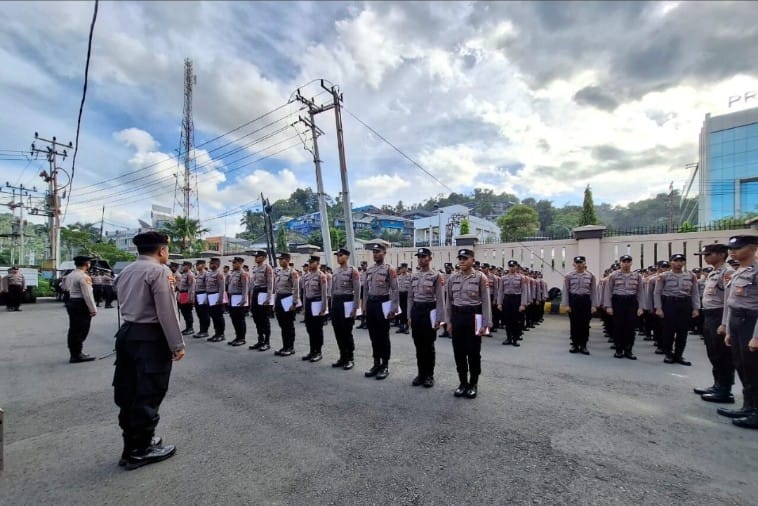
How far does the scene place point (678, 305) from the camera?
241 inches

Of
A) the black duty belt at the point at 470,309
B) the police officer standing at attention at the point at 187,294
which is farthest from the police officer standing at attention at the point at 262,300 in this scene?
the black duty belt at the point at 470,309

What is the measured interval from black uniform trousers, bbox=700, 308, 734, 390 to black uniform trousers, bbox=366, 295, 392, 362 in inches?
160

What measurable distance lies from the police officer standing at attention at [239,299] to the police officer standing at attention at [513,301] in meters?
5.75

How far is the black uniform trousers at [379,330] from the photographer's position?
17.5 ft

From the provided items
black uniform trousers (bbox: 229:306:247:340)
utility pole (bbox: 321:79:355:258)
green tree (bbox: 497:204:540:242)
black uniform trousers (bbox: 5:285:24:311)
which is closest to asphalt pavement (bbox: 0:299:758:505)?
black uniform trousers (bbox: 229:306:247:340)

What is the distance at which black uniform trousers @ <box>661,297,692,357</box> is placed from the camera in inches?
239

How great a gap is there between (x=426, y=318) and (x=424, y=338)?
0.27 m

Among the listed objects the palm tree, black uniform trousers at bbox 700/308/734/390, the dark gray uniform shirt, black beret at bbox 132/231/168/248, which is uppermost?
the palm tree

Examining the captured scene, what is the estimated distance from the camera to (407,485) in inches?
99.4

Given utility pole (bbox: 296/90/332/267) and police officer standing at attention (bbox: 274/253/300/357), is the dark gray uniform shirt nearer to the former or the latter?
police officer standing at attention (bbox: 274/253/300/357)

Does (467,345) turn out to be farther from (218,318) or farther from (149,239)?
(218,318)

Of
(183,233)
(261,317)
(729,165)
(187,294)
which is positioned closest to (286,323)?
(261,317)

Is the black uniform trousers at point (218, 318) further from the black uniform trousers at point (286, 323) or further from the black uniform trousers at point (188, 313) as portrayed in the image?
the black uniform trousers at point (286, 323)

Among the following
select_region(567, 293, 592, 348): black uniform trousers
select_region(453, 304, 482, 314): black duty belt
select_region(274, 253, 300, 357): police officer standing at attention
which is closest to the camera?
select_region(453, 304, 482, 314): black duty belt
